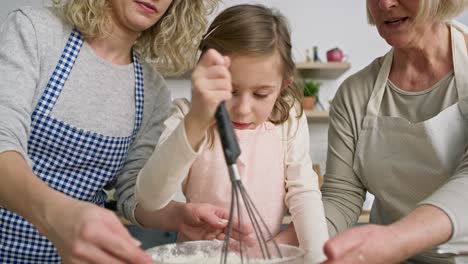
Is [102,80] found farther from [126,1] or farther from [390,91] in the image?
[390,91]

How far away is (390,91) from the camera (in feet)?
3.81

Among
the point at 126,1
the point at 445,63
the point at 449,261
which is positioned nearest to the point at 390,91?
the point at 445,63

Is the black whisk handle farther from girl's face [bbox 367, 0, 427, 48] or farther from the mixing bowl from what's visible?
girl's face [bbox 367, 0, 427, 48]

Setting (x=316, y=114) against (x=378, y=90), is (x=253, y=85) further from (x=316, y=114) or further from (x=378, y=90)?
(x=316, y=114)

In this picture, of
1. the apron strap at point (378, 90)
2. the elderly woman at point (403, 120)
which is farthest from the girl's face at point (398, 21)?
the apron strap at point (378, 90)

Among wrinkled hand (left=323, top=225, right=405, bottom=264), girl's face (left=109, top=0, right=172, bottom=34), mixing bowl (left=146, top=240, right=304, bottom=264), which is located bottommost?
mixing bowl (left=146, top=240, right=304, bottom=264)

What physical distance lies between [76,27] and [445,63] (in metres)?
0.85

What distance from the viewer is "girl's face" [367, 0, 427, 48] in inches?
40.3

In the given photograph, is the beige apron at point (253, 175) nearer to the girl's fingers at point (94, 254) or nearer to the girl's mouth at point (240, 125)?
the girl's mouth at point (240, 125)

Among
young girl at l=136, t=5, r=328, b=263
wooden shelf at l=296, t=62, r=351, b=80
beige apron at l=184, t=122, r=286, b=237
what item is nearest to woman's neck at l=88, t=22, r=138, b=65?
young girl at l=136, t=5, r=328, b=263

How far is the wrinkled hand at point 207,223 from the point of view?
829 millimetres

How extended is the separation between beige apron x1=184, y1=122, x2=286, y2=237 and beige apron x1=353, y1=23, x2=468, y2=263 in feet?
0.87

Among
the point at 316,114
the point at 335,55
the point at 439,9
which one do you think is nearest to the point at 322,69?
the point at 335,55

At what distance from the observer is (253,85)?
34.0 inches
